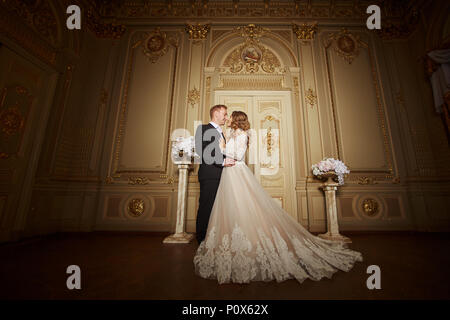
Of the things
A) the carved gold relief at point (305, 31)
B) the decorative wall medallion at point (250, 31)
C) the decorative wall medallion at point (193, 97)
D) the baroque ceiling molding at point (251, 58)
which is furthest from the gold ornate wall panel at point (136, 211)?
the carved gold relief at point (305, 31)

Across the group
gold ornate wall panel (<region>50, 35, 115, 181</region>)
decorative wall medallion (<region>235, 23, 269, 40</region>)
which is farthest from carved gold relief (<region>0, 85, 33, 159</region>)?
decorative wall medallion (<region>235, 23, 269, 40</region>)

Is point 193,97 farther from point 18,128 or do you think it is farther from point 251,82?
point 18,128

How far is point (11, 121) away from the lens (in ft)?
9.66

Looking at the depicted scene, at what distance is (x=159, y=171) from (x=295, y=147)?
2.90 metres

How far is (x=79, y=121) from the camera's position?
3982 millimetres

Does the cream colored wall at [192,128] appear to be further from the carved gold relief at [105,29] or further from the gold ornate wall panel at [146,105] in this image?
the carved gold relief at [105,29]

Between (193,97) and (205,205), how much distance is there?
8.83 feet

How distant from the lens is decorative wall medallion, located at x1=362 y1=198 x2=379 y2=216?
12.1 feet

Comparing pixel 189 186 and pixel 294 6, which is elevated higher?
pixel 294 6

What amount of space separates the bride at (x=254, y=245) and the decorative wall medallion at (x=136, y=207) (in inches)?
92.4

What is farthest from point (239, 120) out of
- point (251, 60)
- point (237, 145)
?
point (251, 60)

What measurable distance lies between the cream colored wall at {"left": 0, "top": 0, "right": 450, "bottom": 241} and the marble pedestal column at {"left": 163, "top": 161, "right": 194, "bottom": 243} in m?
0.50
